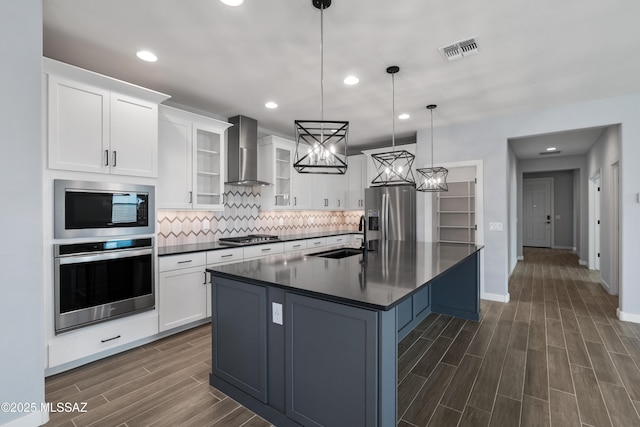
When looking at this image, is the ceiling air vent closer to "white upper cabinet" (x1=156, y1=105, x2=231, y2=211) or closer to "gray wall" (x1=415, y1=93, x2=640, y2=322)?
"gray wall" (x1=415, y1=93, x2=640, y2=322)

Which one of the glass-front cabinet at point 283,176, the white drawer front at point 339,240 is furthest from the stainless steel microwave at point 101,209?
the white drawer front at point 339,240

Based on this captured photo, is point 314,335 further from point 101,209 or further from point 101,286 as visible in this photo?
point 101,209

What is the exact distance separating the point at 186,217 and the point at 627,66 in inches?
196

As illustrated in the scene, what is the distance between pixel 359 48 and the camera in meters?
2.51

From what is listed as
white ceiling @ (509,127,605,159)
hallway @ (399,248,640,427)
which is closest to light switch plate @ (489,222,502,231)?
hallway @ (399,248,640,427)

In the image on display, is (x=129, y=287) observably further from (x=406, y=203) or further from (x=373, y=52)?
(x=406, y=203)

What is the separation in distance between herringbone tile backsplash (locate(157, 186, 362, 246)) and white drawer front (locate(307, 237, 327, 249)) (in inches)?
25.7

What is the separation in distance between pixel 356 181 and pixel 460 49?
387 cm

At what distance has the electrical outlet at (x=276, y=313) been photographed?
1.83 m

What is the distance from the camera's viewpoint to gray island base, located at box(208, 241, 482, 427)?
146 cm

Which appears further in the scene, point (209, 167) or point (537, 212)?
point (537, 212)

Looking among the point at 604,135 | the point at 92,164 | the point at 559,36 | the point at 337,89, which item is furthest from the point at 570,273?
the point at 92,164

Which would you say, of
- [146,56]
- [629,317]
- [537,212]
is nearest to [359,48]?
[146,56]

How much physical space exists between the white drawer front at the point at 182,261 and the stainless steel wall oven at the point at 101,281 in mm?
132
